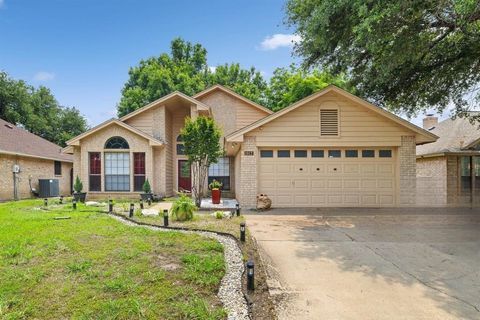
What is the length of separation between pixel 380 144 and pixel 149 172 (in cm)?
1164

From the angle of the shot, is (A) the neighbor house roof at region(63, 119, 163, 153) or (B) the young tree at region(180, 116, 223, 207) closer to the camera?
(B) the young tree at region(180, 116, 223, 207)

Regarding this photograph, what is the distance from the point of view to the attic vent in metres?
12.5

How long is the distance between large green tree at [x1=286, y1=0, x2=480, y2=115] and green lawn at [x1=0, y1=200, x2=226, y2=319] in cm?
683

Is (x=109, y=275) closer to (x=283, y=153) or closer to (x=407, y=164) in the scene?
(x=283, y=153)

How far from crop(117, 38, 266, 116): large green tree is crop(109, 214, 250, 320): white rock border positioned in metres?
28.6

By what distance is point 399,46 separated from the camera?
863 cm

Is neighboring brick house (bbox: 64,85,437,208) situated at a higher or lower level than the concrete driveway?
higher

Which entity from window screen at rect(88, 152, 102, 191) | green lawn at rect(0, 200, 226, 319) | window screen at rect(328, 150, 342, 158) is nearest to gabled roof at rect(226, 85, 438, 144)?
window screen at rect(328, 150, 342, 158)

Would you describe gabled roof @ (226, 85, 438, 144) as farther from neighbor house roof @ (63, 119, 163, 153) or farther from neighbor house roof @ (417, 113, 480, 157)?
neighbor house roof @ (63, 119, 163, 153)

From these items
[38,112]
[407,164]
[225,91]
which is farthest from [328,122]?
[38,112]

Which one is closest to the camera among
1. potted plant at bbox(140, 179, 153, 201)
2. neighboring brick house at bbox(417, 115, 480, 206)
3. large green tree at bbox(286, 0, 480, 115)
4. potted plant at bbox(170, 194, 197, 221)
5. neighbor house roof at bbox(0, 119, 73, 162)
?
large green tree at bbox(286, 0, 480, 115)

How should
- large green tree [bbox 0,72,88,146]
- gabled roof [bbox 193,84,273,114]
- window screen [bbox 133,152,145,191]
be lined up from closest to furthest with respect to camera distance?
window screen [bbox 133,152,145,191]
gabled roof [bbox 193,84,273,114]
large green tree [bbox 0,72,88,146]

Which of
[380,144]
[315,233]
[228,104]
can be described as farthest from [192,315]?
[228,104]

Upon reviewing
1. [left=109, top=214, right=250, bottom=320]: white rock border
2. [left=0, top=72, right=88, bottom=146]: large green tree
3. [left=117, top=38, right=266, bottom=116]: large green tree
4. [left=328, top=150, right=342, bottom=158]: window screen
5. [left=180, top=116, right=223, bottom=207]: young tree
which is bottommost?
[left=109, top=214, right=250, bottom=320]: white rock border
